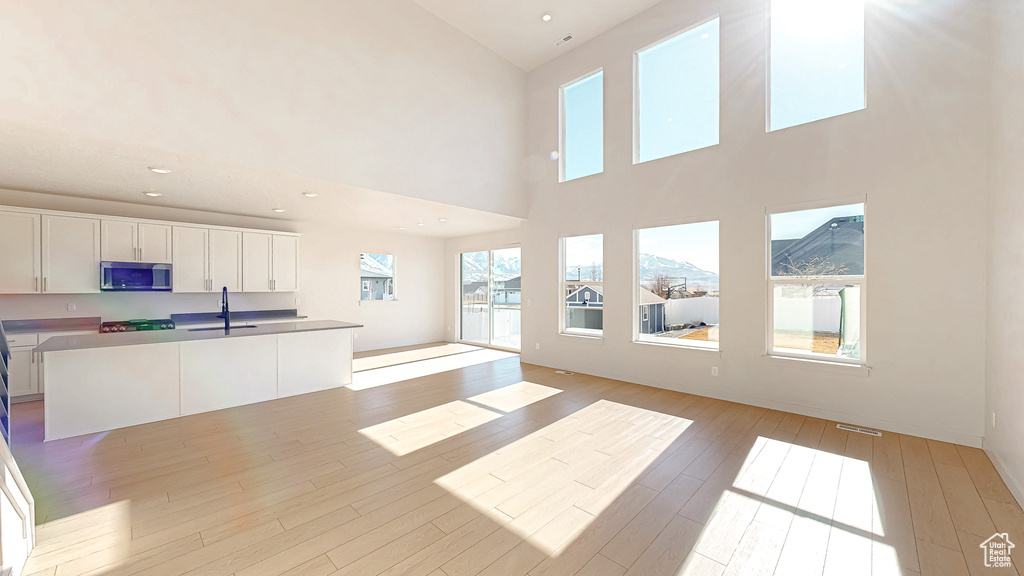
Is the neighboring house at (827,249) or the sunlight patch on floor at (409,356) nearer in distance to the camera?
the neighboring house at (827,249)

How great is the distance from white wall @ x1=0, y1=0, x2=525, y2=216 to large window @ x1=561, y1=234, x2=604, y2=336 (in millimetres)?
1508

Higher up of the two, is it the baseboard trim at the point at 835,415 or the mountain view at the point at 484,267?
the mountain view at the point at 484,267

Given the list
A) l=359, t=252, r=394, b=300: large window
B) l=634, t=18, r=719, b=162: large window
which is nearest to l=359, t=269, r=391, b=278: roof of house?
l=359, t=252, r=394, b=300: large window

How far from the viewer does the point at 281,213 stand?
20.5 ft

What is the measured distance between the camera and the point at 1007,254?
274cm

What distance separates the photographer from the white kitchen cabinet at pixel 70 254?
4.80m

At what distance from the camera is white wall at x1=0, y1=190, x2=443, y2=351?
5141 millimetres

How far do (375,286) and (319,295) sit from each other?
3.71 feet

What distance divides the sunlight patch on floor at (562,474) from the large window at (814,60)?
3.52 metres

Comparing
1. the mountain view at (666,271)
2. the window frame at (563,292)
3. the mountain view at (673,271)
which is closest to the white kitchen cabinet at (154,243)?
the window frame at (563,292)

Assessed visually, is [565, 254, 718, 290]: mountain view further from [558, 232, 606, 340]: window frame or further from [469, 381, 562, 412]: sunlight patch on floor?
[469, 381, 562, 412]: sunlight patch on floor

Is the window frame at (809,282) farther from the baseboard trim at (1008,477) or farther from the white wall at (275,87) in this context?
the white wall at (275,87)

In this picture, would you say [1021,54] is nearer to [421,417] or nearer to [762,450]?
[762,450]

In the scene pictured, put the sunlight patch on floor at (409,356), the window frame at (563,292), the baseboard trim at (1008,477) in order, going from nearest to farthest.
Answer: the baseboard trim at (1008,477) → the window frame at (563,292) → the sunlight patch on floor at (409,356)
